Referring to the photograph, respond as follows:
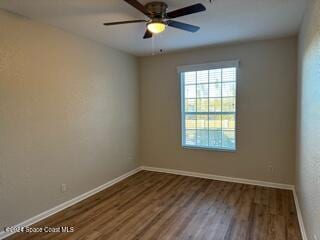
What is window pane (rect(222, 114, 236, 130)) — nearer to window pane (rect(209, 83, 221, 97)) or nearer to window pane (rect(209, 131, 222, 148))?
window pane (rect(209, 131, 222, 148))

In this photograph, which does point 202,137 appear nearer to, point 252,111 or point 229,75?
point 252,111

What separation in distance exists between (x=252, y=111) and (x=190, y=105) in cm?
124

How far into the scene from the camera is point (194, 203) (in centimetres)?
326

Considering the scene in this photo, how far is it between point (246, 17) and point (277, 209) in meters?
2.66

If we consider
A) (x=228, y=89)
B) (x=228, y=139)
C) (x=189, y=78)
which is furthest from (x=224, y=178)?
(x=189, y=78)

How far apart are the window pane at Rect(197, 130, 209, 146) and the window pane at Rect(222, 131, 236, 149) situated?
13.7 inches

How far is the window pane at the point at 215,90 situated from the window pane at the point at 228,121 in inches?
17.7

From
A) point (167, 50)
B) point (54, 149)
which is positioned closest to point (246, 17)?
point (167, 50)

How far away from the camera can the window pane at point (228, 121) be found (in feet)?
13.4

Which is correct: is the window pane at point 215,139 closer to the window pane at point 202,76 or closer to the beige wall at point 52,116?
the window pane at point 202,76

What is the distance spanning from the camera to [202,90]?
4375 mm

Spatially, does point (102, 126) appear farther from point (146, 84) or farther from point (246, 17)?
point (246, 17)

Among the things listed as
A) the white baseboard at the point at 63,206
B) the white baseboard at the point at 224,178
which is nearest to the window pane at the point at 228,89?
the white baseboard at the point at 224,178

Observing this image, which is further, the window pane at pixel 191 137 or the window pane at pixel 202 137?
the window pane at pixel 191 137
